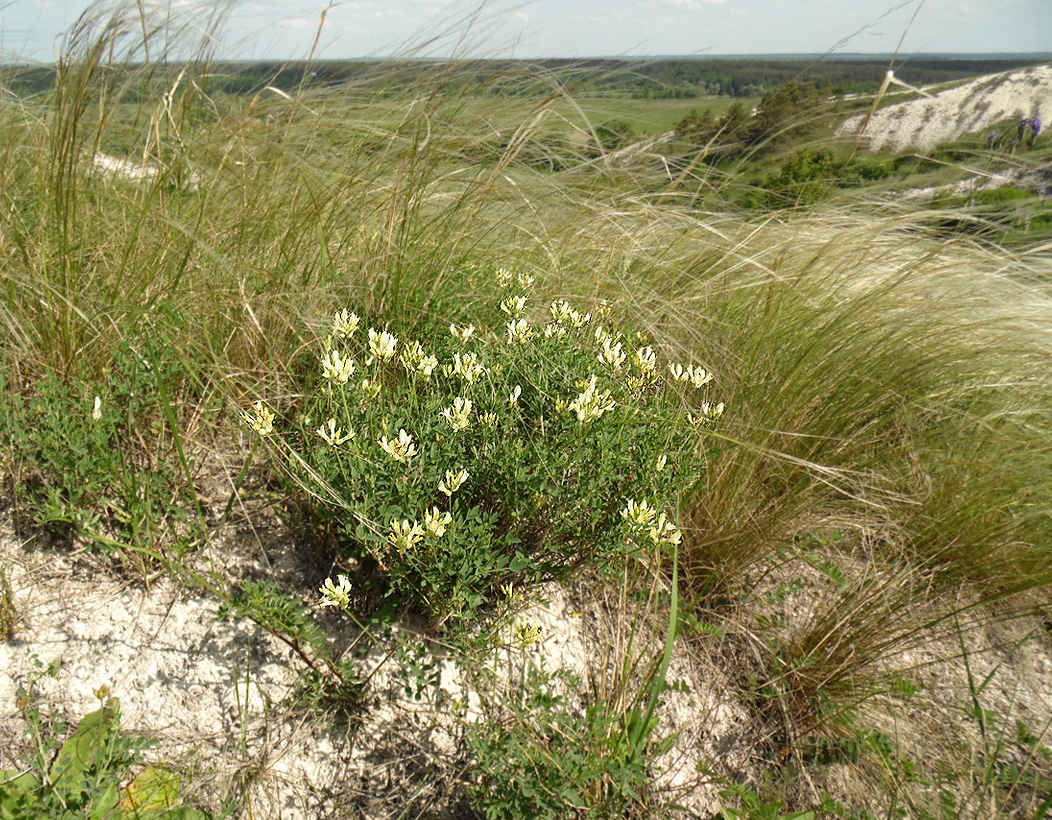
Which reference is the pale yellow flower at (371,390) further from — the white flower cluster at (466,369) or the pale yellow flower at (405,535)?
the pale yellow flower at (405,535)

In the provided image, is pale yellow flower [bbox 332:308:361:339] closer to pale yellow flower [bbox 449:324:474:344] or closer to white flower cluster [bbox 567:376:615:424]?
pale yellow flower [bbox 449:324:474:344]

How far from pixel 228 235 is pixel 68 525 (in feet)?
3.55

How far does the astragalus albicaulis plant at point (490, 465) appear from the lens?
4.95 feet

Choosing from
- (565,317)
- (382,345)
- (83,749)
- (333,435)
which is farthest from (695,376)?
(83,749)

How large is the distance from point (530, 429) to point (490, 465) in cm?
23

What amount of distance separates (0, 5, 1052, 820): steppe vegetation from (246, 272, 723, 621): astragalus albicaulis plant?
11 mm

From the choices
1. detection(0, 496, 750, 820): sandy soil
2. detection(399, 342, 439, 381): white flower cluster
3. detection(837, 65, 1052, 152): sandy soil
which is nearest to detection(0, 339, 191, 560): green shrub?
detection(0, 496, 750, 820): sandy soil

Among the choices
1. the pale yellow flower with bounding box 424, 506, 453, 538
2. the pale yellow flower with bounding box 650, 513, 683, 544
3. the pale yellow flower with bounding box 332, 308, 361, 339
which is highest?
the pale yellow flower with bounding box 332, 308, 361, 339

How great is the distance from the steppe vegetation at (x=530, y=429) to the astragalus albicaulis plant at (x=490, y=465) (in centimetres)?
1

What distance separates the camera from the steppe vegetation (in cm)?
154

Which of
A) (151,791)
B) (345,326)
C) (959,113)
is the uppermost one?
(959,113)

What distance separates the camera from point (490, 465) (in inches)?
64.2

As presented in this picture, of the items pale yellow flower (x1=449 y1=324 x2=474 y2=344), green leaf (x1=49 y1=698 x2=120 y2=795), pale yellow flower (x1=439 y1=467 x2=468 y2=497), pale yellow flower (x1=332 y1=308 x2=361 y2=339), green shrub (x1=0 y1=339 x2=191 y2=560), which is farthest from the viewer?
pale yellow flower (x1=449 y1=324 x2=474 y2=344)

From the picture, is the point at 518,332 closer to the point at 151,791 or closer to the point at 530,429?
the point at 530,429
